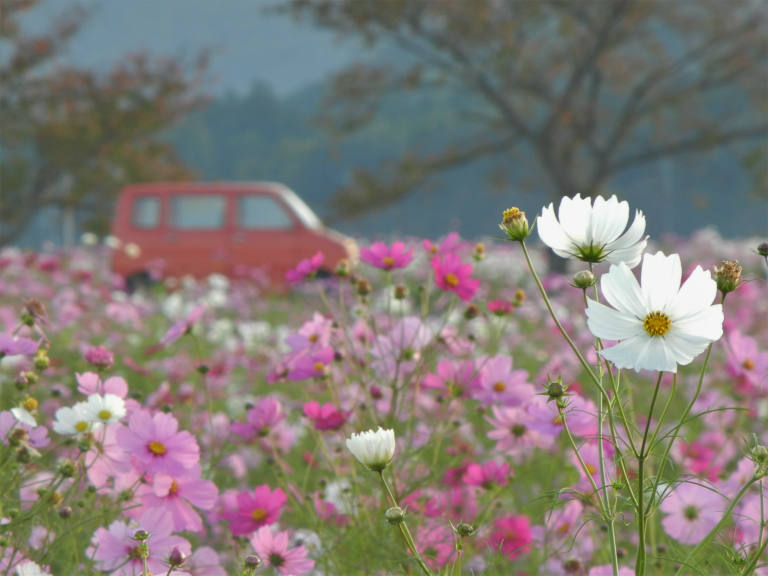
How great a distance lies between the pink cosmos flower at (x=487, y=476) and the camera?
1.82m

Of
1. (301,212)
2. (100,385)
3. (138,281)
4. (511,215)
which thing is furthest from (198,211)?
(511,215)

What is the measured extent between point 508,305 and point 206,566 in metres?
0.85

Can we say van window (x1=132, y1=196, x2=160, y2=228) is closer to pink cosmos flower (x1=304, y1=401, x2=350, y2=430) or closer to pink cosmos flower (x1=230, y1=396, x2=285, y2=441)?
pink cosmos flower (x1=230, y1=396, x2=285, y2=441)

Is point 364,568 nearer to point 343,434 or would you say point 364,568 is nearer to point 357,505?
point 357,505

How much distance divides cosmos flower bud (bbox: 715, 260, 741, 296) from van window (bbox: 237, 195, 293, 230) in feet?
27.8

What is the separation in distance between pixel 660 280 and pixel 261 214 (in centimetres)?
863

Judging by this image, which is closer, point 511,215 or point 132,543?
point 511,215

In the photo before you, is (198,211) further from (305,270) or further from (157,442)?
(157,442)

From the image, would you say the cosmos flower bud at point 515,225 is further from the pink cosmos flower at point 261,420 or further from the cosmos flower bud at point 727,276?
the pink cosmos flower at point 261,420

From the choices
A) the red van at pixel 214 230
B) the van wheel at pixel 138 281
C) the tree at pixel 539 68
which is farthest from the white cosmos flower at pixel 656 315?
the tree at pixel 539 68

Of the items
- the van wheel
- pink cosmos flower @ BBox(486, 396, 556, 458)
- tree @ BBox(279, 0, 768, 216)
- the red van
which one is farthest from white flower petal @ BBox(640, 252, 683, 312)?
tree @ BBox(279, 0, 768, 216)

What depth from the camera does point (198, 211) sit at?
31.4 feet

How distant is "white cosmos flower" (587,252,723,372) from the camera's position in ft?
3.02

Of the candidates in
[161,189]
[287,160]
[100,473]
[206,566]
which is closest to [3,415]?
[100,473]
